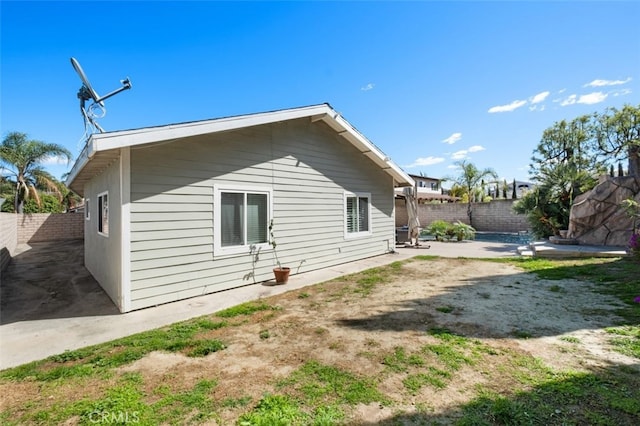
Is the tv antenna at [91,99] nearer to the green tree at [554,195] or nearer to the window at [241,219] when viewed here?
the window at [241,219]

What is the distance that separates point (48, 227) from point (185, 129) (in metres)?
17.7

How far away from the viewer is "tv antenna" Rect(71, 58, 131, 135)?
6.22m

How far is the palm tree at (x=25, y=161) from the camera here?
16.0m

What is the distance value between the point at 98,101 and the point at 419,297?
8.30m

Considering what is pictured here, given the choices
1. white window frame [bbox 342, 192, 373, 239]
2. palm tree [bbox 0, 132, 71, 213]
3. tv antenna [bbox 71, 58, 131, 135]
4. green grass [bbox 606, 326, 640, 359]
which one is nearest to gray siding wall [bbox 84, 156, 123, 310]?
tv antenna [bbox 71, 58, 131, 135]

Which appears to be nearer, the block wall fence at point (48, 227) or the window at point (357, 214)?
the window at point (357, 214)

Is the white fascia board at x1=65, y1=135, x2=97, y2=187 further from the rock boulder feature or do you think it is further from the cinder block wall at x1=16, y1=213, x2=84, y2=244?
the rock boulder feature

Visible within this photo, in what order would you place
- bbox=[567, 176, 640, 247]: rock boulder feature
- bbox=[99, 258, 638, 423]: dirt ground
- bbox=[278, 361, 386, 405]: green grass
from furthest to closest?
bbox=[567, 176, 640, 247]: rock boulder feature
bbox=[99, 258, 638, 423]: dirt ground
bbox=[278, 361, 386, 405]: green grass

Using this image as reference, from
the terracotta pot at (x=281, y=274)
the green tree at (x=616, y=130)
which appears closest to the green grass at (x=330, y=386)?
the terracotta pot at (x=281, y=274)

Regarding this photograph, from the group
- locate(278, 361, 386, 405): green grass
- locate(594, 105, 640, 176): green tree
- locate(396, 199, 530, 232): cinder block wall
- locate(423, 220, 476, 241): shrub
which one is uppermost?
locate(594, 105, 640, 176): green tree

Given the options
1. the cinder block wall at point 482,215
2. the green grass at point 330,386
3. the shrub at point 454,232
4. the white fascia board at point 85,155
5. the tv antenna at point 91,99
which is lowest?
the green grass at point 330,386

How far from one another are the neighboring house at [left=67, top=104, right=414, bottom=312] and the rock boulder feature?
8262 mm

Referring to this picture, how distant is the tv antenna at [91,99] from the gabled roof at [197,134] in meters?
1.08
